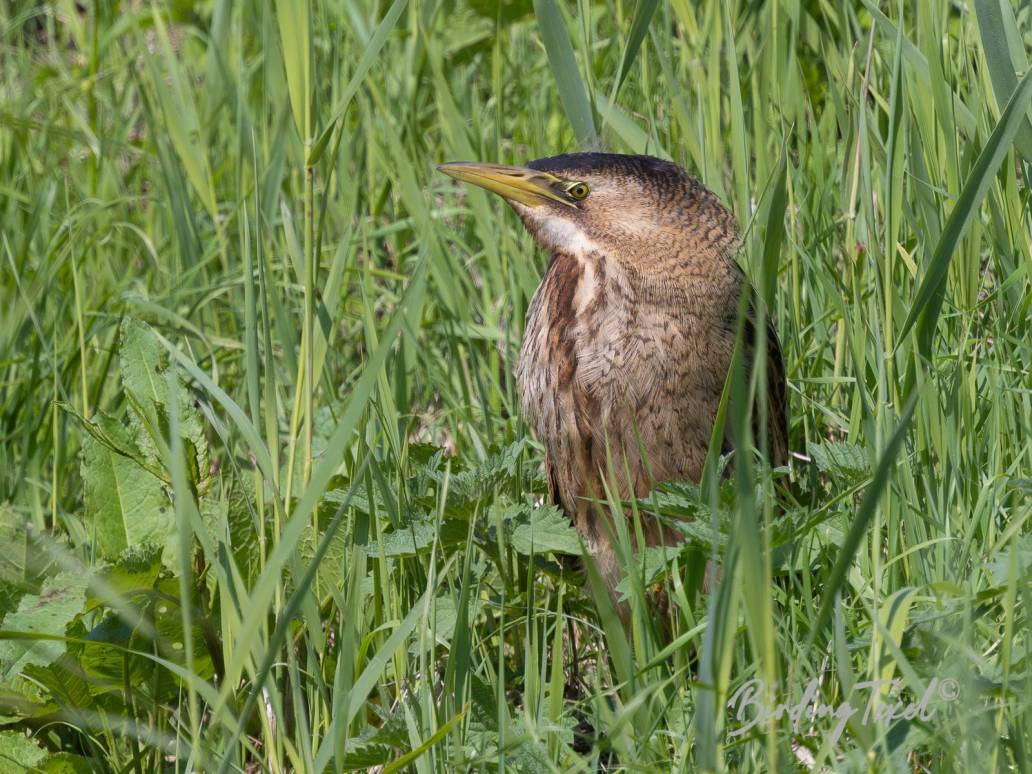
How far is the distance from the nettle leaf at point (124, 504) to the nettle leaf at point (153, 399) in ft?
0.29

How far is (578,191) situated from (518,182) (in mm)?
142

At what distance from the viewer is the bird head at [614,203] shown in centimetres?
304

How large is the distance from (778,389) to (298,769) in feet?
4.63

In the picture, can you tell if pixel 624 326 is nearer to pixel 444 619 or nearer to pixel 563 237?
pixel 563 237

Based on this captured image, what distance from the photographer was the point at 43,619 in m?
2.63

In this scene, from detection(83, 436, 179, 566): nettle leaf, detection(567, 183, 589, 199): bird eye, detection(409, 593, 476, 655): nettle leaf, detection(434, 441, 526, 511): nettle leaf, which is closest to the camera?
detection(409, 593, 476, 655): nettle leaf

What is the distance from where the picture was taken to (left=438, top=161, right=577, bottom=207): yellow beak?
313 centimetres

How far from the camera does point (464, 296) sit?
13.2ft

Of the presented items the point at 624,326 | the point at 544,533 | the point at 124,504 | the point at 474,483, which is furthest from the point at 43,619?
the point at 624,326

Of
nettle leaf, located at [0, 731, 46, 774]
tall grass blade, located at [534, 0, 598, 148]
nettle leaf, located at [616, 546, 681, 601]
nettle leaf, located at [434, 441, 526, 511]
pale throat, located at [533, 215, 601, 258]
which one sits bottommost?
nettle leaf, located at [0, 731, 46, 774]

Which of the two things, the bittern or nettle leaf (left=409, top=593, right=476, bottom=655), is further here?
the bittern

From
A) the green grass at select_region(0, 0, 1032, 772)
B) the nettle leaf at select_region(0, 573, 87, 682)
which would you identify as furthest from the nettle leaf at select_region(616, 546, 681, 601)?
the nettle leaf at select_region(0, 573, 87, 682)

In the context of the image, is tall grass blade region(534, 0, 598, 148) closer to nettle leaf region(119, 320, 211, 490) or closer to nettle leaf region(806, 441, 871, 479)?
nettle leaf region(806, 441, 871, 479)
